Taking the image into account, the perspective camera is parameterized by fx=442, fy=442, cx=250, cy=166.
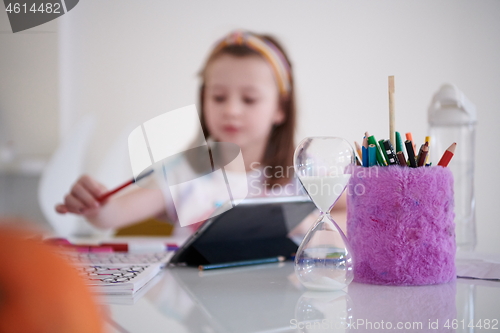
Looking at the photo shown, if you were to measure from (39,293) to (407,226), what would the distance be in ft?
1.26

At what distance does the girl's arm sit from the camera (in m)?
0.91

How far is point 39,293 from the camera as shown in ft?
0.55

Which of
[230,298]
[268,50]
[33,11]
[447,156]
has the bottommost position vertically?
[230,298]

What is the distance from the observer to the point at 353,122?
6.02 feet

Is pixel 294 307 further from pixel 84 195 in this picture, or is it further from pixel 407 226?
pixel 84 195

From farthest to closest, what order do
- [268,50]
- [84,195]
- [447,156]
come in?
1. [268,50]
2. [84,195]
3. [447,156]

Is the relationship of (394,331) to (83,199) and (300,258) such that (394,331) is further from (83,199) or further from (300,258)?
(83,199)

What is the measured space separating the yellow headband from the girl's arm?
67 cm

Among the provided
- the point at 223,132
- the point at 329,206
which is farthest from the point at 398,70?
the point at 329,206

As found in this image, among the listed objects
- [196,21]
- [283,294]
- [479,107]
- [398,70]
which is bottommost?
[283,294]

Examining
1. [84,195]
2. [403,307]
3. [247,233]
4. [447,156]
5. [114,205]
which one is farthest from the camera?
[114,205]

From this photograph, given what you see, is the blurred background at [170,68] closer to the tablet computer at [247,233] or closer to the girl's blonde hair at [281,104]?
the girl's blonde hair at [281,104]

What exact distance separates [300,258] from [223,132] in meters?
1.36

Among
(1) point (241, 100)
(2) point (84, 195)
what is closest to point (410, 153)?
(2) point (84, 195)
